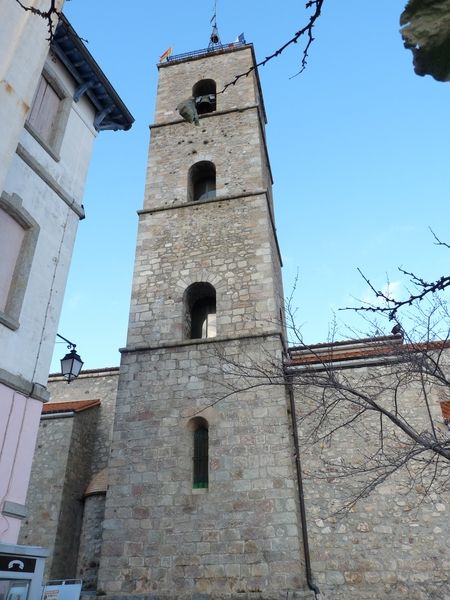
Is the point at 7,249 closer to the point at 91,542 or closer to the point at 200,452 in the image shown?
the point at 200,452

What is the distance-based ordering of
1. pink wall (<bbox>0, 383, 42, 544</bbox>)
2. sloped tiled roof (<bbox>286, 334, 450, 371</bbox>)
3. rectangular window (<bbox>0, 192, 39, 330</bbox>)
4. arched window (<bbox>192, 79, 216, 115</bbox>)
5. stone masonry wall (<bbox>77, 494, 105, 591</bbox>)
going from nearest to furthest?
pink wall (<bbox>0, 383, 42, 544</bbox>) → rectangular window (<bbox>0, 192, 39, 330</bbox>) → sloped tiled roof (<bbox>286, 334, 450, 371</bbox>) → stone masonry wall (<bbox>77, 494, 105, 591</bbox>) → arched window (<bbox>192, 79, 216, 115</bbox>)

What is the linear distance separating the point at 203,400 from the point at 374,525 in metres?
3.69

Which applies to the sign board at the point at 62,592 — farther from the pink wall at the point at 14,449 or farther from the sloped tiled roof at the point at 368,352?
the sloped tiled roof at the point at 368,352

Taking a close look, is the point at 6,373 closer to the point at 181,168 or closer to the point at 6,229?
the point at 6,229

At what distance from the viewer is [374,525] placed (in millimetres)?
8219

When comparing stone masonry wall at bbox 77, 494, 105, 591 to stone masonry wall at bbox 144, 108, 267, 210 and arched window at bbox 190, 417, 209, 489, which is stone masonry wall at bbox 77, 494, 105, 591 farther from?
stone masonry wall at bbox 144, 108, 267, 210

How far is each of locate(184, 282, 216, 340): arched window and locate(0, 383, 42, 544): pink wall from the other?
5.23 meters

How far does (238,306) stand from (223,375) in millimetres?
1671

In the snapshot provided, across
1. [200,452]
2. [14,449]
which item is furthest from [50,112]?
[200,452]

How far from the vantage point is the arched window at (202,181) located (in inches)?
540

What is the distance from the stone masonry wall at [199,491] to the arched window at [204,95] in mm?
8954

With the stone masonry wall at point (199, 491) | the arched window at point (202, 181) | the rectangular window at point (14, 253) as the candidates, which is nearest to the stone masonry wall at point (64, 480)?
the stone masonry wall at point (199, 491)

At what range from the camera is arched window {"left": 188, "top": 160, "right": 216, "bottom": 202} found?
13719 mm

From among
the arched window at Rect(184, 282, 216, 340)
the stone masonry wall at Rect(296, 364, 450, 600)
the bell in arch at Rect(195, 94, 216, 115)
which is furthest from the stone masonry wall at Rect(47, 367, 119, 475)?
the bell in arch at Rect(195, 94, 216, 115)
